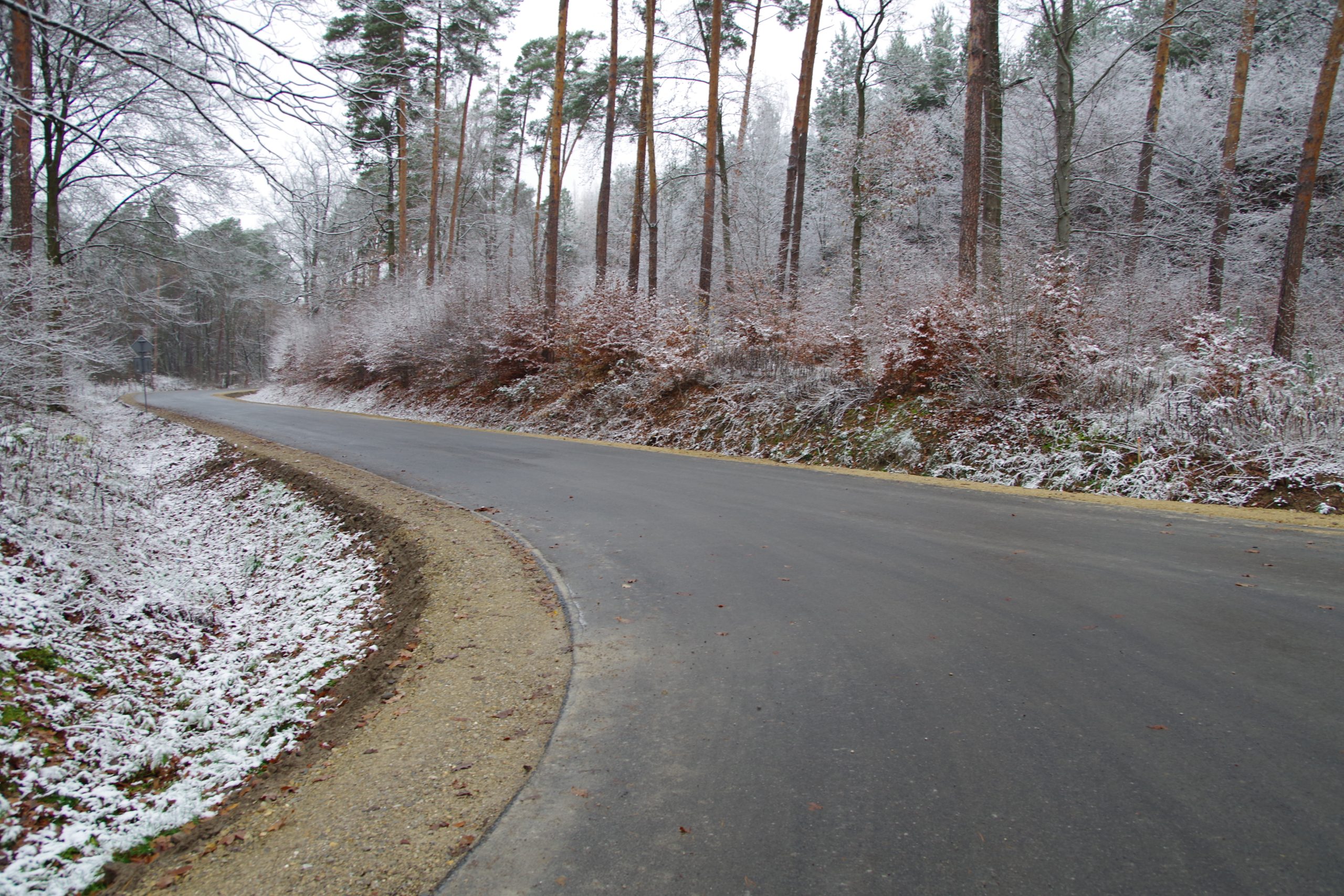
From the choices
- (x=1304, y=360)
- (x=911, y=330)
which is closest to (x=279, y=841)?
(x=911, y=330)

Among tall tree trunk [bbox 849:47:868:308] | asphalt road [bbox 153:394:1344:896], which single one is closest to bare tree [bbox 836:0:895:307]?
tall tree trunk [bbox 849:47:868:308]

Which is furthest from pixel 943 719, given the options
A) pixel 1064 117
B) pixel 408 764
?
pixel 1064 117

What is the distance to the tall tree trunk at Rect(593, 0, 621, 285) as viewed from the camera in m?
21.2

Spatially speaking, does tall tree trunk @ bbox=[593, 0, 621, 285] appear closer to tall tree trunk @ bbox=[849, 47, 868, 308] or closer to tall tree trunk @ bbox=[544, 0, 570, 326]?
tall tree trunk @ bbox=[544, 0, 570, 326]

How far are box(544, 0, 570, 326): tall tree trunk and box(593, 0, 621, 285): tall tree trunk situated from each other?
1.46m

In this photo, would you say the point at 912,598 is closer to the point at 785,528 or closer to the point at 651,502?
the point at 785,528

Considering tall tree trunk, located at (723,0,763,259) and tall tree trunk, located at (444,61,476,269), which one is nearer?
tall tree trunk, located at (723,0,763,259)

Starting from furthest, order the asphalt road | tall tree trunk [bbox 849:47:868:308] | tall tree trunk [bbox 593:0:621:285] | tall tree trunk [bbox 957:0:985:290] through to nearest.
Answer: tall tree trunk [bbox 593:0:621:285], tall tree trunk [bbox 849:47:868:308], tall tree trunk [bbox 957:0:985:290], the asphalt road

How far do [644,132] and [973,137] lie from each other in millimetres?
11471

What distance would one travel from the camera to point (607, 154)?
76.3 feet

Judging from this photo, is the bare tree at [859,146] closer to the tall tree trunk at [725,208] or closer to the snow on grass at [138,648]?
the tall tree trunk at [725,208]

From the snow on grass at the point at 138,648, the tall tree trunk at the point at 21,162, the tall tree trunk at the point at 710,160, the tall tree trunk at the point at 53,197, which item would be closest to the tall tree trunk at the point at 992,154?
the tall tree trunk at the point at 710,160

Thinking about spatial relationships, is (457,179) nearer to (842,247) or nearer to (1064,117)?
(842,247)

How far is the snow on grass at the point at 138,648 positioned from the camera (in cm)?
281
